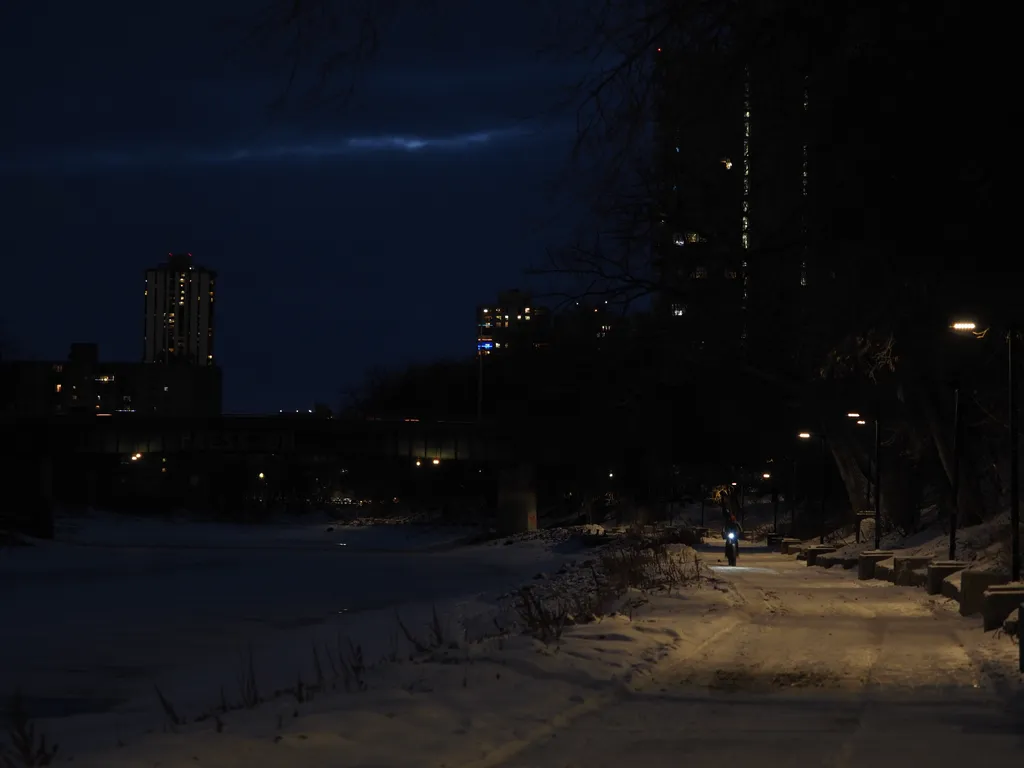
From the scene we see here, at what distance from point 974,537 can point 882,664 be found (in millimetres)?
20292

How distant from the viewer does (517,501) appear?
352 ft

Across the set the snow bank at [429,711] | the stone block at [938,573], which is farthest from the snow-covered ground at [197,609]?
the stone block at [938,573]

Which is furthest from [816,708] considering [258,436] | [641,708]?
[258,436]

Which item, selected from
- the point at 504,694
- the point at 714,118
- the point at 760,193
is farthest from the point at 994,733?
the point at 760,193

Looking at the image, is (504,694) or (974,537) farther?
(974,537)

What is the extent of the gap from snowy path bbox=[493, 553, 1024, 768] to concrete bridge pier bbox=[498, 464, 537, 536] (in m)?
85.9

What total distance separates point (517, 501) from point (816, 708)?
9482 centimetres

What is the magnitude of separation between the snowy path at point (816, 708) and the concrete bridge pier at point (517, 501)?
85.9 m

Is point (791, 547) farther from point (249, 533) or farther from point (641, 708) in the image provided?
point (249, 533)

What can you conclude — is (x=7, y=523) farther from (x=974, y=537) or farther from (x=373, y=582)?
(x=974, y=537)

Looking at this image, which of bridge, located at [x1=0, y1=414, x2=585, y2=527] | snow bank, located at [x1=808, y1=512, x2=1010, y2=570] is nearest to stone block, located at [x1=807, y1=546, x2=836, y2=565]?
snow bank, located at [x1=808, y1=512, x2=1010, y2=570]

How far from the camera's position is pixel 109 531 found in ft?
414

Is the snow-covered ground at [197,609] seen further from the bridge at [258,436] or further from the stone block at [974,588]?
the stone block at [974,588]

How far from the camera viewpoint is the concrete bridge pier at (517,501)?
10712cm
